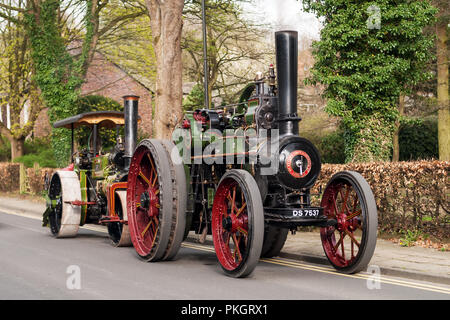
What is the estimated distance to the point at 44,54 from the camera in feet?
75.2

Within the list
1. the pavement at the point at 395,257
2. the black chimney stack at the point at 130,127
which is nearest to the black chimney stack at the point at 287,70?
the pavement at the point at 395,257

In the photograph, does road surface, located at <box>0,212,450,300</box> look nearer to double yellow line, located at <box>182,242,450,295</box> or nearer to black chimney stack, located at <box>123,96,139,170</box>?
double yellow line, located at <box>182,242,450,295</box>

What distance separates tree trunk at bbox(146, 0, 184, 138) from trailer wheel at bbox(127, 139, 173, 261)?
19.6ft

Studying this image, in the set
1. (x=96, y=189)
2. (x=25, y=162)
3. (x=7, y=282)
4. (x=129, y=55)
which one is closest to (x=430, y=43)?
(x=96, y=189)

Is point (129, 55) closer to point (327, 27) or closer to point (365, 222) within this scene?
point (327, 27)

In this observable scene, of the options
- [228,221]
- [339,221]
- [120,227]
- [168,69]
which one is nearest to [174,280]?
[228,221]

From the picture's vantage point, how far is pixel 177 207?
784cm

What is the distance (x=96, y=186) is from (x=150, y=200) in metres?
3.26

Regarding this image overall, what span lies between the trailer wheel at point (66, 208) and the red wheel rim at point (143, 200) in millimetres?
2526

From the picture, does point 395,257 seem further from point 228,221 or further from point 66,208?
point 66,208

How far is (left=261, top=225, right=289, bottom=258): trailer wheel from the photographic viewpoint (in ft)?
28.1

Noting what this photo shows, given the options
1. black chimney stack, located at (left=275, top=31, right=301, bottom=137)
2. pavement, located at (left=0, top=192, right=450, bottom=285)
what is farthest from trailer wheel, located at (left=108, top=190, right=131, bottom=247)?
black chimney stack, located at (left=275, top=31, right=301, bottom=137)

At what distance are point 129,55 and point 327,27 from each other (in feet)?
48.4
